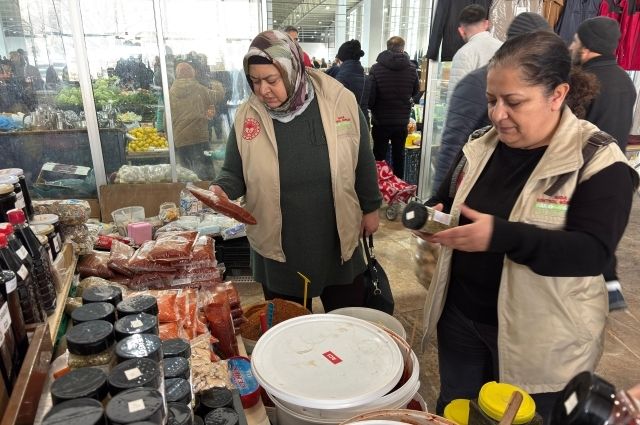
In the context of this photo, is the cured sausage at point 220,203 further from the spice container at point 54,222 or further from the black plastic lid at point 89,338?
the black plastic lid at point 89,338

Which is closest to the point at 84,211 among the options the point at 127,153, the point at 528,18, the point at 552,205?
the point at 552,205

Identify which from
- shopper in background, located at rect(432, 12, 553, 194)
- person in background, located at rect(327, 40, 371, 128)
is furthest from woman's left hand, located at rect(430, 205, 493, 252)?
person in background, located at rect(327, 40, 371, 128)

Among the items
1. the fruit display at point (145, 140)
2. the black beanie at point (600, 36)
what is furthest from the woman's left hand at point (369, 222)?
the fruit display at point (145, 140)

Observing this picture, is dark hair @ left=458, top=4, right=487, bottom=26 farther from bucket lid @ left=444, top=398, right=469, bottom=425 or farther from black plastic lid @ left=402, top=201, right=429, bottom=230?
bucket lid @ left=444, top=398, right=469, bottom=425

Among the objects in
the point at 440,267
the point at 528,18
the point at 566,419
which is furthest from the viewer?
the point at 528,18

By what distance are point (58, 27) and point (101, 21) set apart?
347mm

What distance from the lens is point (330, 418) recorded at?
1.05 metres

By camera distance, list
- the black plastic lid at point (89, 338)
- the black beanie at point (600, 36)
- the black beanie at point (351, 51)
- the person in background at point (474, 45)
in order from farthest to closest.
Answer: the black beanie at point (351, 51) < the person in background at point (474, 45) < the black beanie at point (600, 36) < the black plastic lid at point (89, 338)

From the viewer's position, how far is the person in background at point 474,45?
2930mm

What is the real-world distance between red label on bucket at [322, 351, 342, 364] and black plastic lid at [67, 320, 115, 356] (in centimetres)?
52

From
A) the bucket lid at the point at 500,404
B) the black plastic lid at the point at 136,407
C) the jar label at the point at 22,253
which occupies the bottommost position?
the bucket lid at the point at 500,404

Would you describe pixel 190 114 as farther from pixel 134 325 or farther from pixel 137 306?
pixel 134 325

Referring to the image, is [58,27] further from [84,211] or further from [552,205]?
[552,205]

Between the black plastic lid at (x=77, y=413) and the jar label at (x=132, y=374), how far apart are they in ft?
0.24
